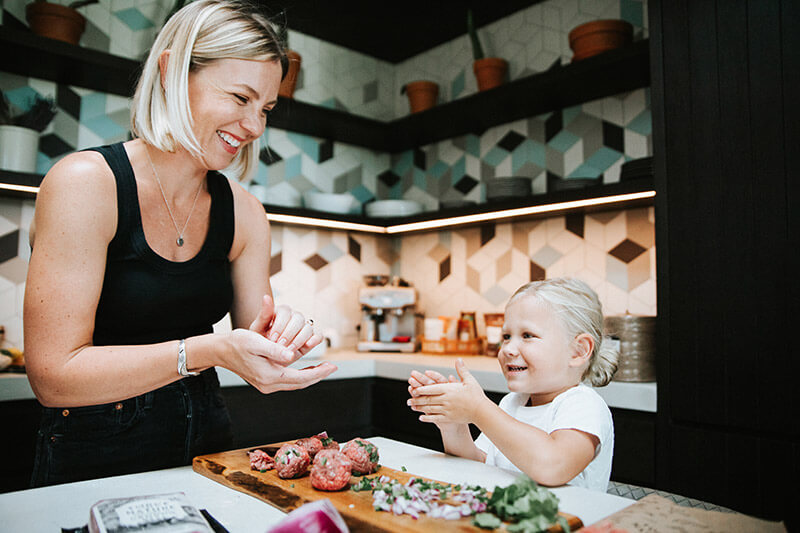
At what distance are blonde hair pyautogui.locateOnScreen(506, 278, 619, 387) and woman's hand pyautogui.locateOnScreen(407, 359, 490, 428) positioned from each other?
12.4 inches

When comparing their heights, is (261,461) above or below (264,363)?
below

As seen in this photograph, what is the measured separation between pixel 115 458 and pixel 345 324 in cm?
240

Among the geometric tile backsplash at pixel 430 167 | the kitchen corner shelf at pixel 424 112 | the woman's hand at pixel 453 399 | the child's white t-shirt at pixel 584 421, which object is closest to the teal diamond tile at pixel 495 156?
the geometric tile backsplash at pixel 430 167

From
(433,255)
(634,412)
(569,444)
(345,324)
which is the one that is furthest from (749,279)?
(345,324)

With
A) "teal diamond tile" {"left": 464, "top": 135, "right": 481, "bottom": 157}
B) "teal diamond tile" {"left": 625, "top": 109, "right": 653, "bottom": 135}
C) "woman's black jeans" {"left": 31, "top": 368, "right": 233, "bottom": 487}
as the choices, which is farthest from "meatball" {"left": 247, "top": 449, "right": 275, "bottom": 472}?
"teal diamond tile" {"left": 464, "top": 135, "right": 481, "bottom": 157}

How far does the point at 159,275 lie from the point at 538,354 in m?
0.86

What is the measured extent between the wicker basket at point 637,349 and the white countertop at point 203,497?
1102mm

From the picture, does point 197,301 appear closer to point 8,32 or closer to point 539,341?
point 539,341

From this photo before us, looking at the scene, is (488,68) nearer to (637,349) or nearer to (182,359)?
(637,349)

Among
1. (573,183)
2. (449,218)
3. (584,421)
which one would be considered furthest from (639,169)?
(584,421)

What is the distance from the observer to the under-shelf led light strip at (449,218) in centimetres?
239

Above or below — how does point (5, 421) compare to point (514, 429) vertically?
below

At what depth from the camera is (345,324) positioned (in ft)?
11.8

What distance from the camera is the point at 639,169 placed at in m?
2.35
